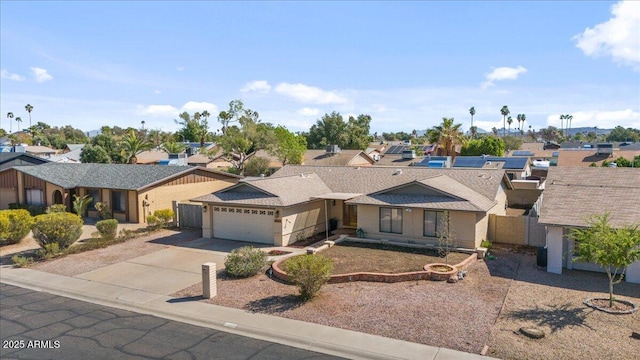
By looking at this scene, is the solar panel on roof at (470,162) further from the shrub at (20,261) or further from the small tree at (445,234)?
the shrub at (20,261)

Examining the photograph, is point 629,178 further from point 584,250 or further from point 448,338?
point 448,338

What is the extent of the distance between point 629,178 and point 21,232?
110 feet

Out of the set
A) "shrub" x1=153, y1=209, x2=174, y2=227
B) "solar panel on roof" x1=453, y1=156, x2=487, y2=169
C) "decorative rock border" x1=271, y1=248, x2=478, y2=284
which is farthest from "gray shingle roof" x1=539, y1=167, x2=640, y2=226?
"shrub" x1=153, y1=209, x2=174, y2=227

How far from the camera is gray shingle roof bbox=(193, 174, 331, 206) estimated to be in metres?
25.0

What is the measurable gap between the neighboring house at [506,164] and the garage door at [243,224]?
84.0 ft

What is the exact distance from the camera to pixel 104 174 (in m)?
35.7

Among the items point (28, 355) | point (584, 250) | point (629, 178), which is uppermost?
point (629, 178)

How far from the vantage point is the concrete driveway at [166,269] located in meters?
18.5

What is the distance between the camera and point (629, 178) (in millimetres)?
22891

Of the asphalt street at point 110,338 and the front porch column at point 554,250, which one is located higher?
the front porch column at point 554,250

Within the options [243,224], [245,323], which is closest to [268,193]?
[243,224]

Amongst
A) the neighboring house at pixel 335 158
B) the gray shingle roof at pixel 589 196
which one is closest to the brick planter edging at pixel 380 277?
the gray shingle roof at pixel 589 196

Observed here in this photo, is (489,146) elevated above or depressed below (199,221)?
above

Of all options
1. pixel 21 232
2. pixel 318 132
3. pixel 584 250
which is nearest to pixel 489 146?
pixel 318 132
